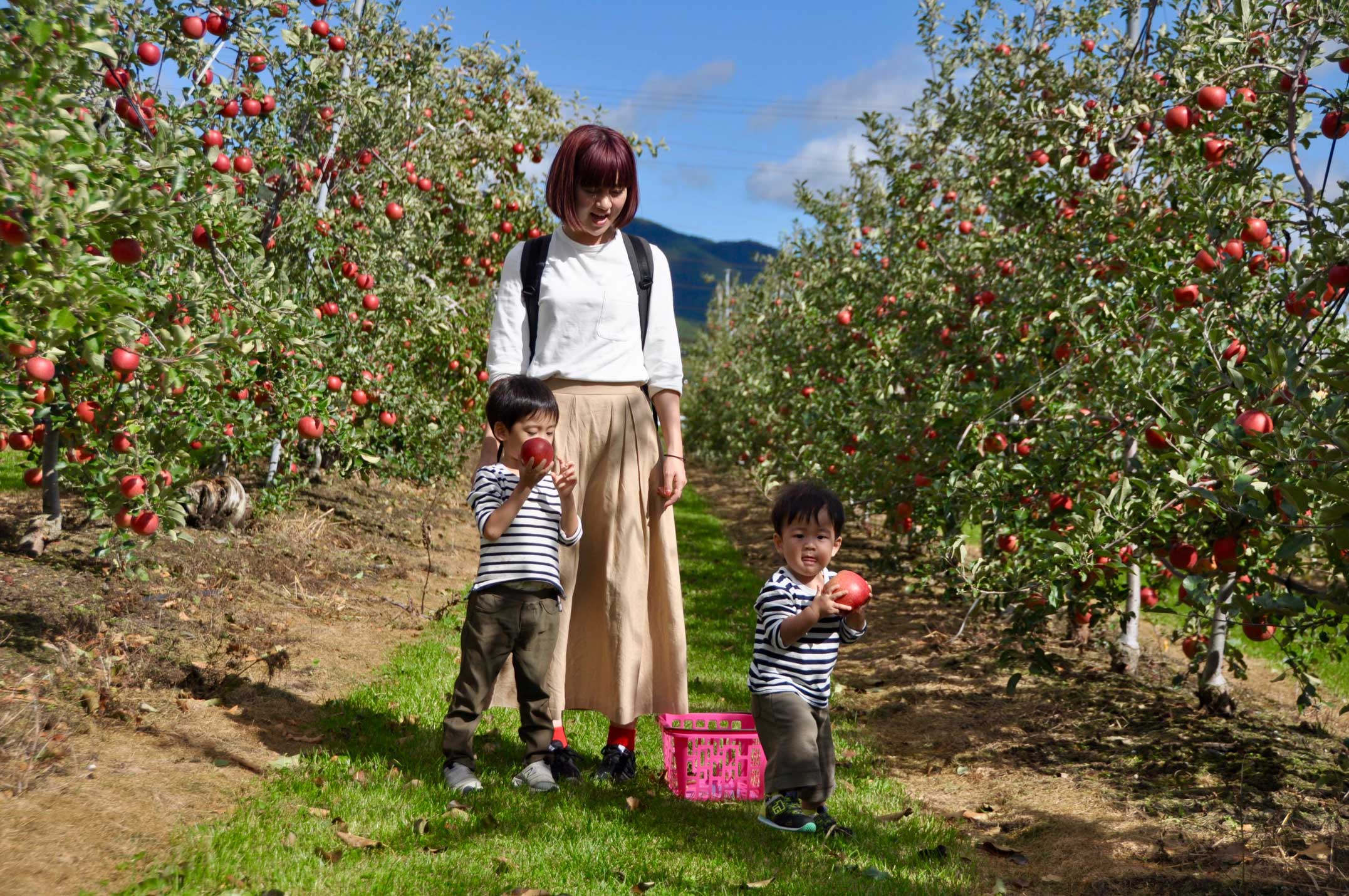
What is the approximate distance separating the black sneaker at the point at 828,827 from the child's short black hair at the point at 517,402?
163cm

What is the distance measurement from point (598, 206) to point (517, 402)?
751 mm

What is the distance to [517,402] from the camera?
3660mm

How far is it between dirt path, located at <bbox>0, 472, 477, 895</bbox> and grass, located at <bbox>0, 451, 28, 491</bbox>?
25.8 inches

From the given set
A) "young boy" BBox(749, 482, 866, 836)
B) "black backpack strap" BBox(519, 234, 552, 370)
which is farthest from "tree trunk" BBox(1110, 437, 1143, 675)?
"black backpack strap" BBox(519, 234, 552, 370)

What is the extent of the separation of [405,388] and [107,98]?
3.78 metres

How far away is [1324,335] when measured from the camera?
161 inches

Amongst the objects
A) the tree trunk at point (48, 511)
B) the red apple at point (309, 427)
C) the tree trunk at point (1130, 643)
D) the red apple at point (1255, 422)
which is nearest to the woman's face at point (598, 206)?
the red apple at point (1255, 422)

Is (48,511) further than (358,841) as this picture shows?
Yes

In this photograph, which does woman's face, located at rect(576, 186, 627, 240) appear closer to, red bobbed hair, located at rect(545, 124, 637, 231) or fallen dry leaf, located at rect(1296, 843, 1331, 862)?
red bobbed hair, located at rect(545, 124, 637, 231)

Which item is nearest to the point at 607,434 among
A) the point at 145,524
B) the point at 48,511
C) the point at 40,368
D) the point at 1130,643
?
the point at 40,368

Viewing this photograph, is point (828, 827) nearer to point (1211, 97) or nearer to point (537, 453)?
point (537, 453)

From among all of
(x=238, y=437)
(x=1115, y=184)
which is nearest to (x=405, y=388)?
(x=238, y=437)

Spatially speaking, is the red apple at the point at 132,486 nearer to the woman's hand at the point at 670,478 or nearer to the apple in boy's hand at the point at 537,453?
the apple in boy's hand at the point at 537,453

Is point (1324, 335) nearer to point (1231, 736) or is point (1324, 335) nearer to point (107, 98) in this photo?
point (1231, 736)
